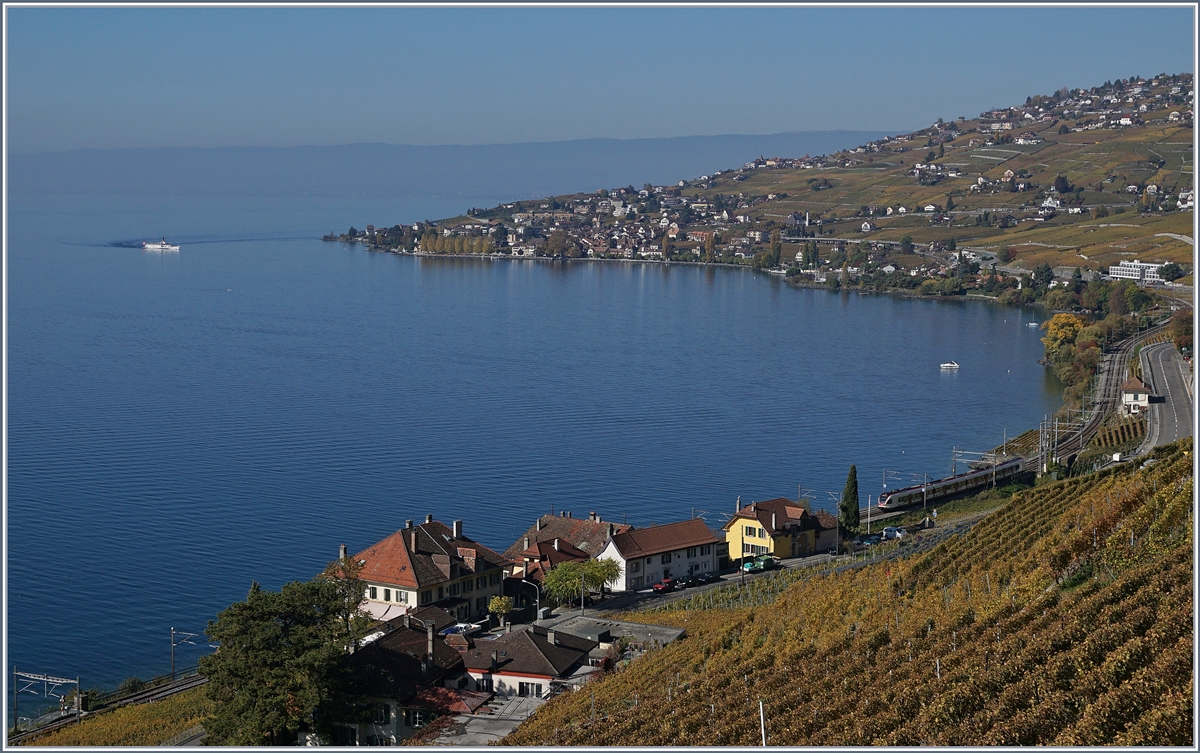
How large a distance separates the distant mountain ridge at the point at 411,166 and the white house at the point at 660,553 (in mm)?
80365

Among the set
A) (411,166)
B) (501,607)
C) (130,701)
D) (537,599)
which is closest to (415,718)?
(130,701)

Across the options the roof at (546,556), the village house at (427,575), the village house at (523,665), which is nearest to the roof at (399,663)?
the village house at (523,665)

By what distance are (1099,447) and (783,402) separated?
6.21 meters

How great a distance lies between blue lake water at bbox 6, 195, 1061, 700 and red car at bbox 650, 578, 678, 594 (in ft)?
6.50

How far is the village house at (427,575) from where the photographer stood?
10.1 meters

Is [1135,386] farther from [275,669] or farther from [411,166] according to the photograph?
[411,166]

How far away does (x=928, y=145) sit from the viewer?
7388cm

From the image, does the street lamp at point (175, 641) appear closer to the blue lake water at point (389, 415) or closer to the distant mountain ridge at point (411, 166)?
the blue lake water at point (389, 415)

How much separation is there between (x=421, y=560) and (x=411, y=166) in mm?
131789

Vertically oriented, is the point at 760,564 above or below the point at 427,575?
below

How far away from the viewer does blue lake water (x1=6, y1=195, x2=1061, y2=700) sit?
12.3m

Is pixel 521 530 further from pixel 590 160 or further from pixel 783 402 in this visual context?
pixel 590 160

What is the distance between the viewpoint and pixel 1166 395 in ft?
63.4

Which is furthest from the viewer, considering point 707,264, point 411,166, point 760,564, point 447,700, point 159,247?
point 411,166
